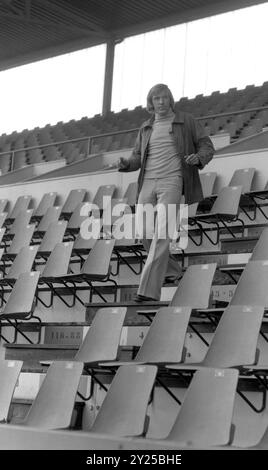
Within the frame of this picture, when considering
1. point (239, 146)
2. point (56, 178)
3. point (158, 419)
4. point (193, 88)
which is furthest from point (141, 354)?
point (193, 88)

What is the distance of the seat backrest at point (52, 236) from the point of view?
584 cm

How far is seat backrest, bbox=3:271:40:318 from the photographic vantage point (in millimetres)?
4781

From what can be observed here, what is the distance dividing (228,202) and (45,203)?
230cm

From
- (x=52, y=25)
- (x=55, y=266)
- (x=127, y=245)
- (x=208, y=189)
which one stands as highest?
(x=52, y=25)

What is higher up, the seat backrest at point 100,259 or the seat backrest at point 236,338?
the seat backrest at point 100,259

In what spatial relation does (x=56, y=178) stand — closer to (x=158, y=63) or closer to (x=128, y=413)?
(x=128, y=413)

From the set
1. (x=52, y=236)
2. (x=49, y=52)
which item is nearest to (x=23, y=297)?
(x=52, y=236)

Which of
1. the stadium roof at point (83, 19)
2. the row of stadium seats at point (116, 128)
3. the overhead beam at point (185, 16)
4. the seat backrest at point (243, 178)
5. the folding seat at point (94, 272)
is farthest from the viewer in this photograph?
the stadium roof at point (83, 19)

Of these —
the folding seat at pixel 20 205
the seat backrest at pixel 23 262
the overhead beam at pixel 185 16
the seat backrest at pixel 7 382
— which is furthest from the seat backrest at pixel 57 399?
the overhead beam at pixel 185 16

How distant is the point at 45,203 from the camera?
712 cm

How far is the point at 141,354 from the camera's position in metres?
3.64

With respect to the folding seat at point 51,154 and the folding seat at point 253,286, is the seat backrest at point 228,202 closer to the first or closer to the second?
the folding seat at point 253,286

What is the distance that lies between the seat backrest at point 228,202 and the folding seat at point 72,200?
1.71 meters

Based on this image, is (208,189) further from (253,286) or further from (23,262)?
(253,286)
